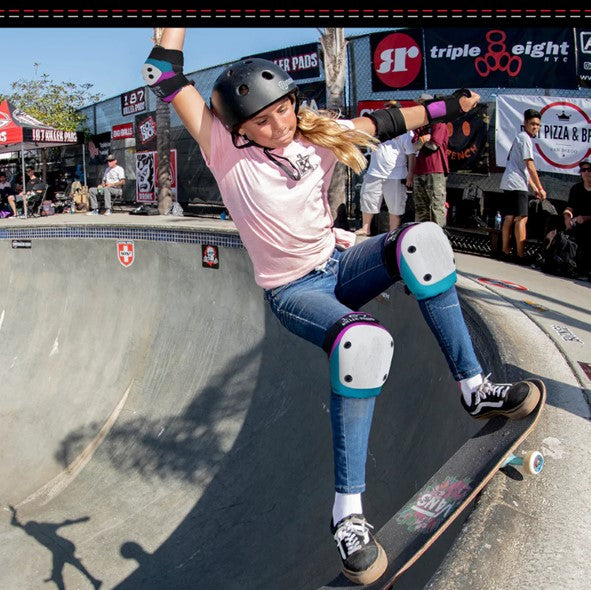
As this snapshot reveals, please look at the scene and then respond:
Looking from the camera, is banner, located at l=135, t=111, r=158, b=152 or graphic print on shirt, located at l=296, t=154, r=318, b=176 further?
banner, located at l=135, t=111, r=158, b=152

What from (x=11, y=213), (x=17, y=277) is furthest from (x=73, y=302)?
(x=11, y=213)

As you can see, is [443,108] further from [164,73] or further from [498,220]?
[498,220]

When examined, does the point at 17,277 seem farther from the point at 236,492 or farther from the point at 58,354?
the point at 236,492

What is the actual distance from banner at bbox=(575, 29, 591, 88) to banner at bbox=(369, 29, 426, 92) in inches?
92.2

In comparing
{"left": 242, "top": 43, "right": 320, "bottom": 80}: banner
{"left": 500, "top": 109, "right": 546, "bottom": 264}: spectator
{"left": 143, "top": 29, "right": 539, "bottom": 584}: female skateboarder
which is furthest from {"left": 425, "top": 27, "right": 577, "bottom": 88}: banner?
{"left": 143, "top": 29, "right": 539, "bottom": 584}: female skateboarder

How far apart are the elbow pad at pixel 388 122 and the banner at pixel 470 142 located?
6758 mm

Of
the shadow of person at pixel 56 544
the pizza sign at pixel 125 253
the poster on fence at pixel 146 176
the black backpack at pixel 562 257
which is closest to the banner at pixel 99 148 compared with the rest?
the poster on fence at pixel 146 176

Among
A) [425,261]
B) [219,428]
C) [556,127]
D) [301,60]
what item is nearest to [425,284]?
[425,261]

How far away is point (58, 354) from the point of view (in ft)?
26.0

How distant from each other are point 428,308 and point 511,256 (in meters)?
5.99

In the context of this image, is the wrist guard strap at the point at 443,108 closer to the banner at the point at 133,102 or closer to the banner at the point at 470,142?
the banner at the point at 470,142

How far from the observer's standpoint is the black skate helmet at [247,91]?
100 inches

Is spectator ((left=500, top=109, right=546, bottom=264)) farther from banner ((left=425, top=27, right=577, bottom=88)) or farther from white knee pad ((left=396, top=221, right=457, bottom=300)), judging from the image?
white knee pad ((left=396, top=221, right=457, bottom=300))

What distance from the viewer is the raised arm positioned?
271 cm
